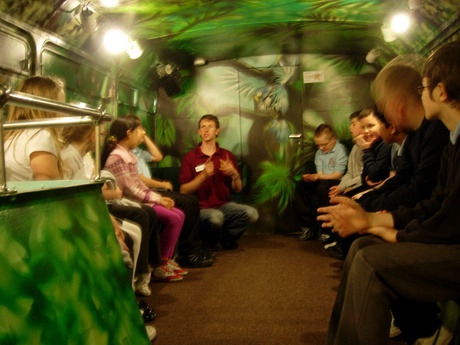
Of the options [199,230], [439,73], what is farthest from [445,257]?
[199,230]

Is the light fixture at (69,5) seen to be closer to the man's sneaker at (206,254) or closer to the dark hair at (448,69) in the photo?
the man's sneaker at (206,254)

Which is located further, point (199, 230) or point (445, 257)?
point (199, 230)

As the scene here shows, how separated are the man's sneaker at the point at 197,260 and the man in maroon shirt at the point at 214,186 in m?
0.49

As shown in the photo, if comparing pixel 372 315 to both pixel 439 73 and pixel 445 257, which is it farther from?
pixel 439 73

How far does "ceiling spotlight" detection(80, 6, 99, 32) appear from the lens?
3457mm

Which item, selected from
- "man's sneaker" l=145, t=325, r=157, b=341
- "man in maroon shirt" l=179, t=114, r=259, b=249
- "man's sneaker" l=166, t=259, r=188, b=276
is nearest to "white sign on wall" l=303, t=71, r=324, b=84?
"man in maroon shirt" l=179, t=114, r=259, b=249

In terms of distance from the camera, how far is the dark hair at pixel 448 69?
5.63 ft

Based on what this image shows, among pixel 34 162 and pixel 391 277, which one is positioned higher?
pixel 34 162

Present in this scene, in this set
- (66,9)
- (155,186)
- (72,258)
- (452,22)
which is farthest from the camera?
(155,186)

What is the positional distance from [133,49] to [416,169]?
10.5 feet

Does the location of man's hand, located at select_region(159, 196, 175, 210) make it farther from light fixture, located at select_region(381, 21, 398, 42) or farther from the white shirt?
light fixture, located at select_region(381, 21, 398, 42)

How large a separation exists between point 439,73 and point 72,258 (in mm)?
1557

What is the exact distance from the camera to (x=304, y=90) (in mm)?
5773

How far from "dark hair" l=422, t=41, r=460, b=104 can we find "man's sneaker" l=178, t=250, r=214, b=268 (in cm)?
293
